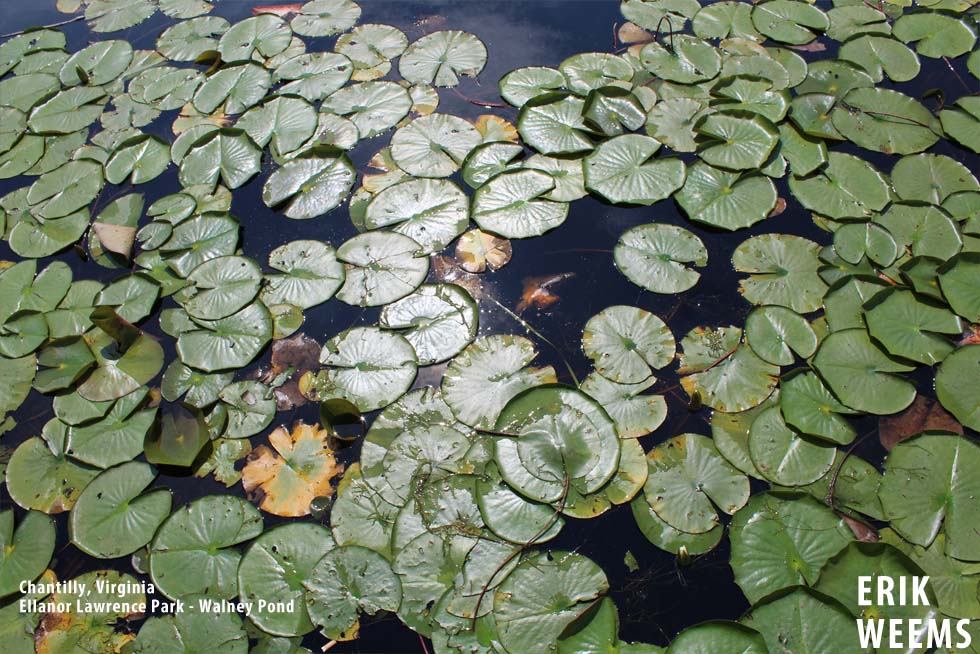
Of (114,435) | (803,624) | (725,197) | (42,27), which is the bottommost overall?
(803,624)

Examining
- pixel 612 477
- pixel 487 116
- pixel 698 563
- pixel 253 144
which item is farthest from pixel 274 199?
pixel 698 563

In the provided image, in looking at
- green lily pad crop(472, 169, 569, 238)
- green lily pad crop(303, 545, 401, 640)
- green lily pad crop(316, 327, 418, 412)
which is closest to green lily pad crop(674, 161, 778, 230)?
green lily pad crop(472, 169, 569, 238)

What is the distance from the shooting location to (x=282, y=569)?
8.18 feet

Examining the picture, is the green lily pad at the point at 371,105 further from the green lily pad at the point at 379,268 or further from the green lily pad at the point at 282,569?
the green lily pad at the point at 282,569

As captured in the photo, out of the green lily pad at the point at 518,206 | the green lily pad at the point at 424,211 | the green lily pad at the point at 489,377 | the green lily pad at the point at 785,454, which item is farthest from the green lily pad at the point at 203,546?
the green lily pad at the point at 785,454

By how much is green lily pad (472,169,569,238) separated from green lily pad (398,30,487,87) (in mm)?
1216

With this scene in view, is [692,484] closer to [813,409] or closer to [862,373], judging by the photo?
[813,409]

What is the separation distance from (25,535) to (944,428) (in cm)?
411

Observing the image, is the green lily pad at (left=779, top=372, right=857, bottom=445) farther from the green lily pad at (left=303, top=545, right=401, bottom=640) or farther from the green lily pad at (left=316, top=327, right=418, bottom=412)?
the green lily pad at (left=303, top=545, right=401, bottom=640)

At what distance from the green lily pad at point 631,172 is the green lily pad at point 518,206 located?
0.88ft

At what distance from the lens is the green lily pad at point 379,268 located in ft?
10.7

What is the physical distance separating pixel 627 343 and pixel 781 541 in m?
1.07

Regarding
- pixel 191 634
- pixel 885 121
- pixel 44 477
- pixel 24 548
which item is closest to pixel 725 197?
pixel 885 121

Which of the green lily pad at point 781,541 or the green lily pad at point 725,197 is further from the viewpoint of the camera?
the green lily pad at point 725,197
